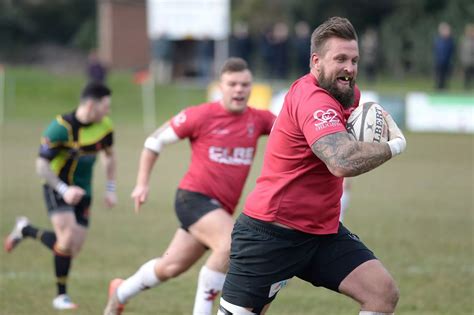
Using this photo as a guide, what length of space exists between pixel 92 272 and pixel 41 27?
43459mm

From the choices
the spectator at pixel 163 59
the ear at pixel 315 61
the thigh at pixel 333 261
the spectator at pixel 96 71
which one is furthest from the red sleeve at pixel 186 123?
the spectator at pixel 163 59

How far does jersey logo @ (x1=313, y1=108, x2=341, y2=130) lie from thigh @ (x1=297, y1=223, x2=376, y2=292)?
2.73 ft

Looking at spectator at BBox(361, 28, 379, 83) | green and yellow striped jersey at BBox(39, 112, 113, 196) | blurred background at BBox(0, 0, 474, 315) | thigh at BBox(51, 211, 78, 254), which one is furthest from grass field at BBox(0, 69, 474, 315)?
spectator at BBox(361, 28, 379, 83)

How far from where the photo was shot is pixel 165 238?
11.0 m

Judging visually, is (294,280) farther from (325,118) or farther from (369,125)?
(325,118)

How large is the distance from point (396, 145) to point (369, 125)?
206 mm

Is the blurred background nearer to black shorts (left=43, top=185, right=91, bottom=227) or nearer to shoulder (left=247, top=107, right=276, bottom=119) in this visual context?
black shorts (left=43, top=185, right=91, bottom=227)

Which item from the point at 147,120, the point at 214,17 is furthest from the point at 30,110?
the point at 214,17

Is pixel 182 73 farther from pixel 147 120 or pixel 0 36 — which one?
pixel 0 36

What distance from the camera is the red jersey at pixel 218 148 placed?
6953mm

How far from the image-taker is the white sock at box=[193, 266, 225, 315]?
251 inches

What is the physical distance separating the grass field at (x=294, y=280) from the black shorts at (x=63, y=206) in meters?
0.67

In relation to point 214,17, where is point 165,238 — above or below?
below

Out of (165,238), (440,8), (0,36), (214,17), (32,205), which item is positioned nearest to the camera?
(165,238)
